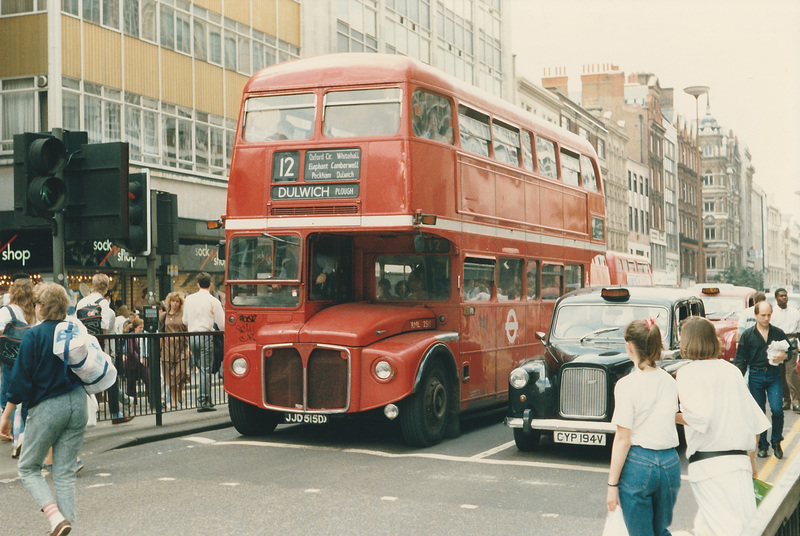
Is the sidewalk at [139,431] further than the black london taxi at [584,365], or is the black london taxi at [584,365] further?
the sidewalk at [139,431]

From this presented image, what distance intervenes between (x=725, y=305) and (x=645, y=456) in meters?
14.4

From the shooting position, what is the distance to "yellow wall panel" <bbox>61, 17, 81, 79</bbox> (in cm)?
2361

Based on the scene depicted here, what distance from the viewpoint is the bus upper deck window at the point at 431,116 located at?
11.1 m

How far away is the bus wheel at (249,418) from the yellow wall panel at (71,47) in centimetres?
1501

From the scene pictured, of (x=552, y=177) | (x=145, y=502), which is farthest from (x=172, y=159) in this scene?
(x=145, y=502)

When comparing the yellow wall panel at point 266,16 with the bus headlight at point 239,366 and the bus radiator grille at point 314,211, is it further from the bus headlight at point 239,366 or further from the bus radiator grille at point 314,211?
the bus headlight at point 239,366

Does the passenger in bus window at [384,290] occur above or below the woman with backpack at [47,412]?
above

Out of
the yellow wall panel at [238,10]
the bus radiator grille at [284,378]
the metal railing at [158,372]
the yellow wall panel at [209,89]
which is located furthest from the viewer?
the yellow wall panel at [238,10]

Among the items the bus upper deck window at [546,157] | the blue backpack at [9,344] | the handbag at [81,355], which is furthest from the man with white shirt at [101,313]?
the bus upper deck window at [546,157]

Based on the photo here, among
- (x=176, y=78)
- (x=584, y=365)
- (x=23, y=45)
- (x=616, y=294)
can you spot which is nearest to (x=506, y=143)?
(x=616, y=294)

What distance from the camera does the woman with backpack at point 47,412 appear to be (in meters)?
6.54

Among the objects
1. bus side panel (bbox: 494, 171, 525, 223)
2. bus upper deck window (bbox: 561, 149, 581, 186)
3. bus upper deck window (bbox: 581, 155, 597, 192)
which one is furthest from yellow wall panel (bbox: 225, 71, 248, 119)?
bus side panel (bbox: 494, 171, 525, 223)

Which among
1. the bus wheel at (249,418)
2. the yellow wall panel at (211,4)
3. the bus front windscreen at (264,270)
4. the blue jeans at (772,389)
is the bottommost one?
the bus wheel at (249,418)

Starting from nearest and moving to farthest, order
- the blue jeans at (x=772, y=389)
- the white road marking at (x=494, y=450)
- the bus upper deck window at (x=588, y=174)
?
the white road marking at (x=494, y=450), the blue jeans at (x=772, y=389), the bus upper deck window at (x=588, y=174)
